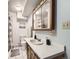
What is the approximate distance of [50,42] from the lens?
2020mm

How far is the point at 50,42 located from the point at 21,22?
17.1 feet

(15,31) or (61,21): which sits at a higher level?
(61,21)

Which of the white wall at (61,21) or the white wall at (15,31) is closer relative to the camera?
the white wall at (61,21)

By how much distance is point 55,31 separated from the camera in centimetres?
177

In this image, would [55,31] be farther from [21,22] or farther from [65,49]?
[21,22]

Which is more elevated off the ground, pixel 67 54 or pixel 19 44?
pixel 67 54

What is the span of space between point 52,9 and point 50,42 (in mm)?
732

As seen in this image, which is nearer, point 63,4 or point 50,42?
point 63,4

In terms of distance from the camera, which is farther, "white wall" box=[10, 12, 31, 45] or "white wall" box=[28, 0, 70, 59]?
"white wall" box=[10, 12, 31, 45]

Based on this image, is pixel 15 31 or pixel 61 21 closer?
pixel 61 21
